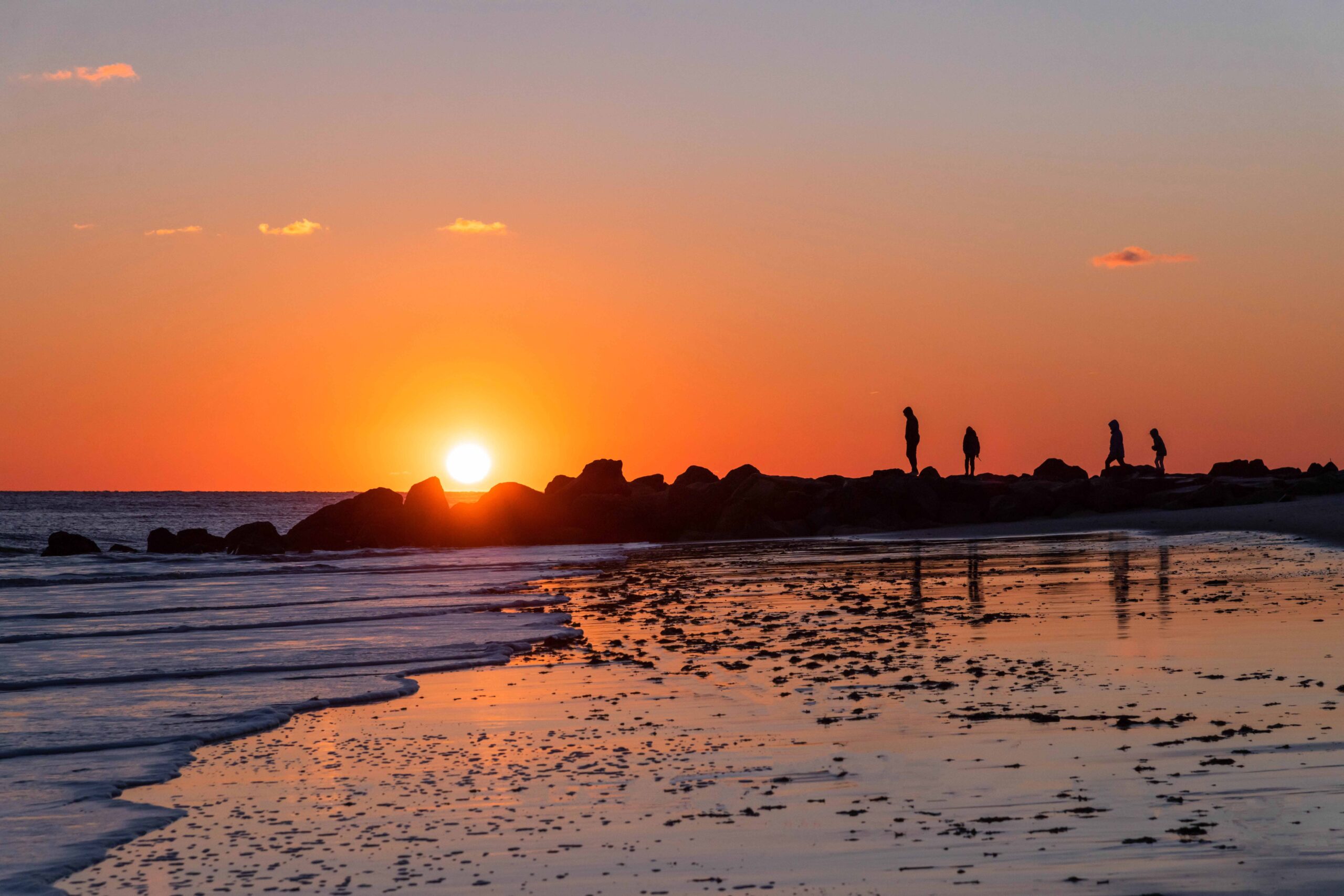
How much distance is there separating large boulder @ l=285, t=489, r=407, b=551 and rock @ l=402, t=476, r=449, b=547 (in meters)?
0.32

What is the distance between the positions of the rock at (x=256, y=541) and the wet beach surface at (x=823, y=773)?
106 ft

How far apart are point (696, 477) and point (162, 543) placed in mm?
21524

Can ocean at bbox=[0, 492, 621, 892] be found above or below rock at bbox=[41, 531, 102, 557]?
below

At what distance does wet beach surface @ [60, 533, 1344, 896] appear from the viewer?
520cm

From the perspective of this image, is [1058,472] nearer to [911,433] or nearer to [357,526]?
[911,433]

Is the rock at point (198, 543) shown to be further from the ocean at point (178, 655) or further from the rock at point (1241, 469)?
the rock at point (1241, 469)

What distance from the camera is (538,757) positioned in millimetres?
7637

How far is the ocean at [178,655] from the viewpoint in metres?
7.10

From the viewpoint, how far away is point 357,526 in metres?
46.2

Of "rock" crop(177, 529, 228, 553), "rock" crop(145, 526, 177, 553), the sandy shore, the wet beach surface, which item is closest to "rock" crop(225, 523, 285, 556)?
"rock" crop(177, 529, 228, 553)

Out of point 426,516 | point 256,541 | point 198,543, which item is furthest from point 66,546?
point 426,516

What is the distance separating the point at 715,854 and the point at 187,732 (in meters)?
5.33

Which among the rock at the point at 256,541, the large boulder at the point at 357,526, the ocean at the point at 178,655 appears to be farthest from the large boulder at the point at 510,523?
the ocean at the point at 178,655

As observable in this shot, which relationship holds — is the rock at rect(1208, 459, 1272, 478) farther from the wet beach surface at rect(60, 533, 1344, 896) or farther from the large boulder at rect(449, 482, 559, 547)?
the wet beach surface at rect(60, 533, 1344, 896)
